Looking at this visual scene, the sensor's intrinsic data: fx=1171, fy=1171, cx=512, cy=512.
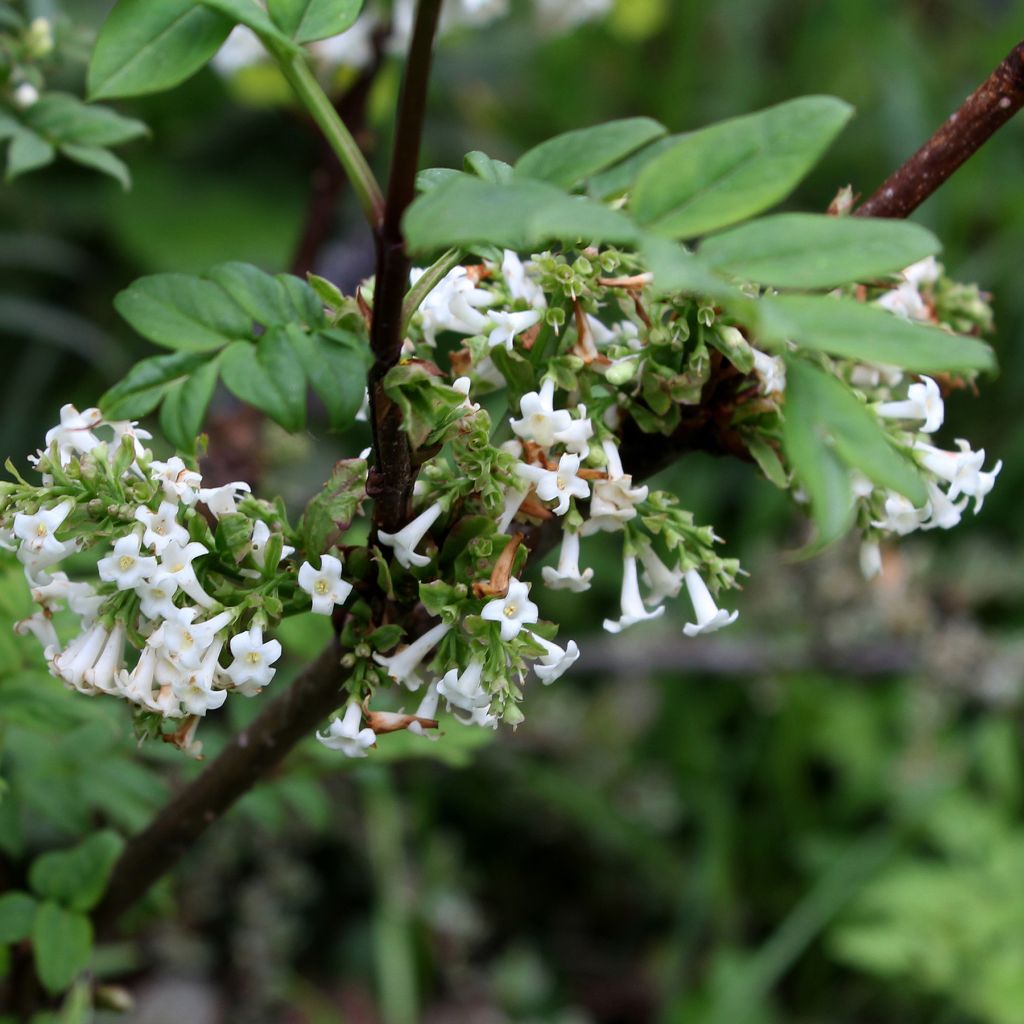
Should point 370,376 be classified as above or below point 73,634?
above

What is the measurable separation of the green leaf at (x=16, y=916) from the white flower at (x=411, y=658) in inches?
14.8

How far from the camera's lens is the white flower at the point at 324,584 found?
56cm

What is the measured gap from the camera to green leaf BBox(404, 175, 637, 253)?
39 cm

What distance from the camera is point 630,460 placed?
68 cm

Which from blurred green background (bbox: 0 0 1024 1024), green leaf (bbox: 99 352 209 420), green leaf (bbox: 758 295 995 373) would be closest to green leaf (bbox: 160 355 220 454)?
green leaf (bbox: 99 352 209 420)

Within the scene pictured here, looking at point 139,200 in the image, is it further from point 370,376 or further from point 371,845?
point 370,376

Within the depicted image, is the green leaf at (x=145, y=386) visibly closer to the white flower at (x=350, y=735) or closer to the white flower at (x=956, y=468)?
the white flower at (x=350, y=735)

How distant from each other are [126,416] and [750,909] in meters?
1.86

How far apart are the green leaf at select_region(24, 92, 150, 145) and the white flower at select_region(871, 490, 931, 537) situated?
1.90ft

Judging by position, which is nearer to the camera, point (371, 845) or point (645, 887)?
point (371, 845)

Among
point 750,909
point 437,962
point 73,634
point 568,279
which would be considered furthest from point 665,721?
point 568,279

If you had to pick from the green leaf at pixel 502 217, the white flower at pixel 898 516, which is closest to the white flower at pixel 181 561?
the green leaf at pixel 502 217

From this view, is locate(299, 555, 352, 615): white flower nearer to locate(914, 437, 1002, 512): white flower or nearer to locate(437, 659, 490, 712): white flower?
locate(437, 659, 490, 712): white flower

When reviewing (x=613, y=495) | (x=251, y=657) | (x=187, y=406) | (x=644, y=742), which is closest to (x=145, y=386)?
(x=187, y=406)
